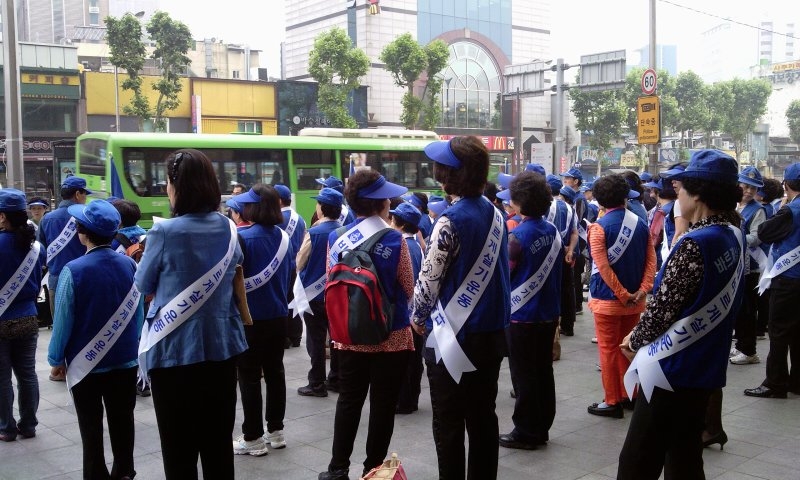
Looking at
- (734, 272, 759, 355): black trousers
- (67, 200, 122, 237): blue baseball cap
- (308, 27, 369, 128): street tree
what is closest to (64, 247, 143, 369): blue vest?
(67, 200, 122, 237): blue baseball cap

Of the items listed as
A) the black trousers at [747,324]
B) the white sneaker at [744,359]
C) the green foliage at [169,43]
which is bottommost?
the white sneaker at [744,359]

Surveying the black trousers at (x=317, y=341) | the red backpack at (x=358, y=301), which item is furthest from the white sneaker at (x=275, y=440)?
the black trousers at (x=317, y=341)

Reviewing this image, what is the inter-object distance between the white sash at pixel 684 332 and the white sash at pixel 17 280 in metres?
4.33

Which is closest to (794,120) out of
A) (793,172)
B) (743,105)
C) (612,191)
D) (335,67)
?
(743,105)

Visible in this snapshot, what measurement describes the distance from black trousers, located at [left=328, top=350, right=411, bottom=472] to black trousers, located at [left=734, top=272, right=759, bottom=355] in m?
4.73

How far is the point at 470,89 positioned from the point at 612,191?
156 ft

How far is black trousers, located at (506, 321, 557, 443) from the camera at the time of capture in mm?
5344

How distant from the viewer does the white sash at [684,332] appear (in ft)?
11.1

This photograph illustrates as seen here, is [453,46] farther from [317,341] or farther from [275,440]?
[275,440]

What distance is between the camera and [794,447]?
5.34 m

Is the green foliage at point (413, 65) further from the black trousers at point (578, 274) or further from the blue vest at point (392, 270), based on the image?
the blue vest at point (392, 270)

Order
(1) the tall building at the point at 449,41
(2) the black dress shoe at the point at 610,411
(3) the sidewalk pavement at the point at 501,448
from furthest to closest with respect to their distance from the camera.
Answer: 1. (1) the tall building at the point at 449,41
2. (2) the black dress shoe at the point at 610,411
3. (3) the sidewalk pavement at the point at 501,448

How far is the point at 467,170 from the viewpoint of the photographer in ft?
12.8

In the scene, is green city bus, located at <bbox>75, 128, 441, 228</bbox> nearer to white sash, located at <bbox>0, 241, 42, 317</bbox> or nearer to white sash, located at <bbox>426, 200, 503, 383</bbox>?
white sash, located at <bbox>0, 241, 42, 317</bbox>
